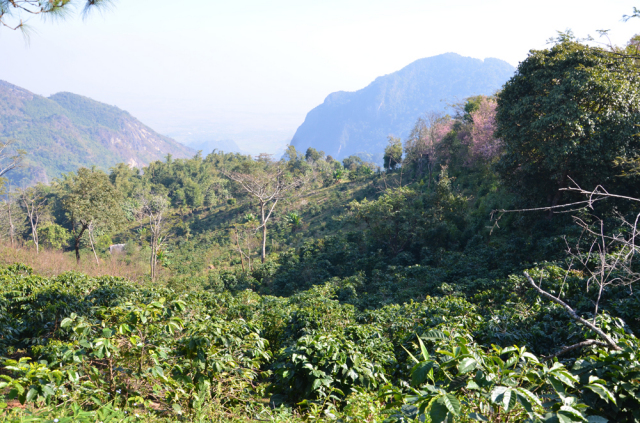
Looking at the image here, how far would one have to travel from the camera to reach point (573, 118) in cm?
931

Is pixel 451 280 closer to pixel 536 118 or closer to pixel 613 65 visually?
pixel 536 118

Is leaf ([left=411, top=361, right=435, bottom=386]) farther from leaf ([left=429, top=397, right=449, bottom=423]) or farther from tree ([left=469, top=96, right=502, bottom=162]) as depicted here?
tree ([left=469, top=96, right=502, bottom=162])

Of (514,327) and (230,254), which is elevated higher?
(514,327)

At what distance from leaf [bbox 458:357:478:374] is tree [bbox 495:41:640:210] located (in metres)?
9.68

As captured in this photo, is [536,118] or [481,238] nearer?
[536,118]

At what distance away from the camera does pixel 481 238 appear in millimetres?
12180

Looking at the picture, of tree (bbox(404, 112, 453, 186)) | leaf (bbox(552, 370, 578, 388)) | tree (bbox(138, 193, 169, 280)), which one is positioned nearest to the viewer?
leaf (bbox(552, 370, 578, 388))

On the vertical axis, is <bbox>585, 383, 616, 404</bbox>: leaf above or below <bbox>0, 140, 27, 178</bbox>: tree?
below

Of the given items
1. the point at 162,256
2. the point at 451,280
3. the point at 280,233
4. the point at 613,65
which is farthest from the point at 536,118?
the point at 162,256

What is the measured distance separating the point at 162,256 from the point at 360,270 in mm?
15163

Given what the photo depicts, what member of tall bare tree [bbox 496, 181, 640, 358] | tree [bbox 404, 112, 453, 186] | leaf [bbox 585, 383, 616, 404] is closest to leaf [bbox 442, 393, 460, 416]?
leaf [bbox 585, 383, 616, 404]

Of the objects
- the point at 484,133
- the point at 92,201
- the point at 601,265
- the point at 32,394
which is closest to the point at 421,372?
the point at 32,394

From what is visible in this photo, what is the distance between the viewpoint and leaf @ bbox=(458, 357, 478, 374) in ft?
5.32

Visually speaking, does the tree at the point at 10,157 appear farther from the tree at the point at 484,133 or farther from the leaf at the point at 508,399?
the tree at the point at 484,133
